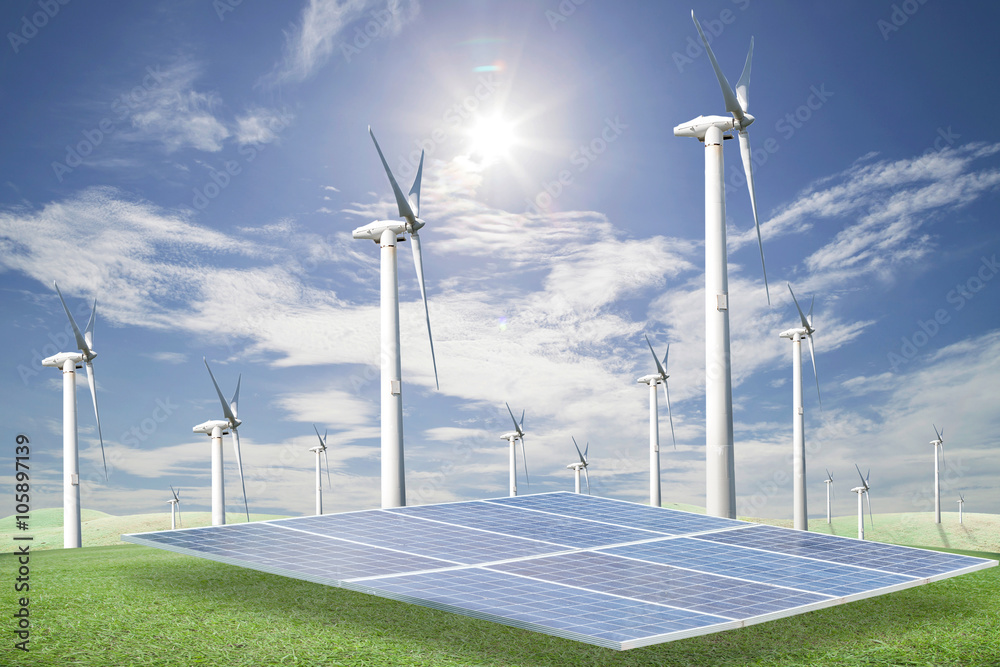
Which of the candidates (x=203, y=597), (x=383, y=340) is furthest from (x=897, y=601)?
(x=383, y=340)

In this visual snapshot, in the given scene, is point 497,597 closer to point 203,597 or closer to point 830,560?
point 830,560

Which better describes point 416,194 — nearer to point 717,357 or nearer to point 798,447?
point 717,357

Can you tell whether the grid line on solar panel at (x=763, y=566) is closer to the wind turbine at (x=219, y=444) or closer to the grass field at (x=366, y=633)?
the grass field at (x=366, y=633)

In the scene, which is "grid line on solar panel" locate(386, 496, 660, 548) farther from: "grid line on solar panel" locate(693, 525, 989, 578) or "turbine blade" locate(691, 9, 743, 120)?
"turbine blade" locate(691, 9, 743, 120)

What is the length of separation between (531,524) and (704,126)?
57.6 ft

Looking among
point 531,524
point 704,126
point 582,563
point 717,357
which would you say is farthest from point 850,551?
point 704,126

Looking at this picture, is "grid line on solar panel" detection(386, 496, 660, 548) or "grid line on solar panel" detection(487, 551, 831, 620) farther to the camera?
"grid line on solar panel" detection(386, 496, 660, 548)

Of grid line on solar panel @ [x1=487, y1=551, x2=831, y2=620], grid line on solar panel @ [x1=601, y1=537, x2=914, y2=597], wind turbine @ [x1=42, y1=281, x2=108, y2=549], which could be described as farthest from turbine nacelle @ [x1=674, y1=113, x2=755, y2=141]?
wind turbine @ [x1=42, y1=281, x2=108, y2=549]

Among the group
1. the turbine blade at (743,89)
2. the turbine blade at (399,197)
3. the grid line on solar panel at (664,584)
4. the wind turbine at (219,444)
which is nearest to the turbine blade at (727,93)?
the turbine blade at (743,89)

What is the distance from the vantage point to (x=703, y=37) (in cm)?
3194

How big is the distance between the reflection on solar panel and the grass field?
1.53 meters

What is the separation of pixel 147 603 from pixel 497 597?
1101 cm

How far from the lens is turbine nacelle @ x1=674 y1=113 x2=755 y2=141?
31.2 meters

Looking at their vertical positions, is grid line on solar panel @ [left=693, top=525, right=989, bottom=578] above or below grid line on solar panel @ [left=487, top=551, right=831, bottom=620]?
below
